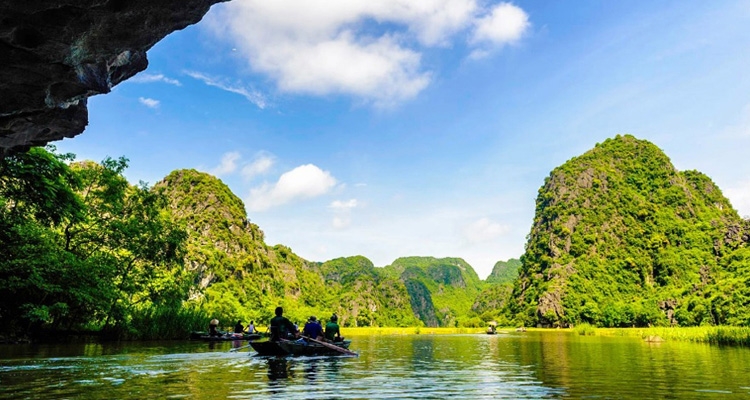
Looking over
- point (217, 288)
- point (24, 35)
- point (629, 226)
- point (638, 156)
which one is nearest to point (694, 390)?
point (24, 35)

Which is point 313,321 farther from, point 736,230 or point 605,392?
point 736,230

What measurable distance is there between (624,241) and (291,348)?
134569mm

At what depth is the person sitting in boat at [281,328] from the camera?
16734mm

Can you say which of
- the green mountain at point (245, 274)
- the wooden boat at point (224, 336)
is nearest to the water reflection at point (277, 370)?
the wooden boat at point (224, 336)

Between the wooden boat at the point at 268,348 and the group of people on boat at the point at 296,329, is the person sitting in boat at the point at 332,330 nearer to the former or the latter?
A: the group of people on boat at the point at 296,329

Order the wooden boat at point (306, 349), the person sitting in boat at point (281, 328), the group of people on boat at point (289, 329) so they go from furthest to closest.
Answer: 1. the group of people on boat at point (289, 329)
2. the person sitting in boat at point (281, 328)
3. the wooden boat at point (306, 349)

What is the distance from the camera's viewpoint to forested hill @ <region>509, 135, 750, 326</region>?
104m

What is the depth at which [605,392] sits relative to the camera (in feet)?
28.7

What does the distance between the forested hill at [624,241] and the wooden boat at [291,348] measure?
86.6 m

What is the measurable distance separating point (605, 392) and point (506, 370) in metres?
5.06

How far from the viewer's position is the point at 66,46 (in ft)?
16.9

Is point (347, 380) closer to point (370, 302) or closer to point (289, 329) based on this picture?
point (289, 329)

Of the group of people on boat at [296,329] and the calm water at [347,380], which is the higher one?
the group of people on boat at [296,329]

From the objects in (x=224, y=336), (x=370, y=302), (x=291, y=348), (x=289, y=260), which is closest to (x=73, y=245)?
(x=224, y=336)
